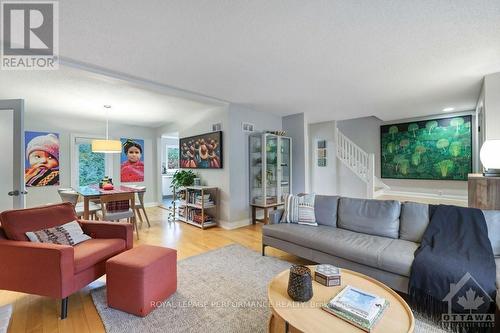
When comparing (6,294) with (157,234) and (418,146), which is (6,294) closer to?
(157,234)

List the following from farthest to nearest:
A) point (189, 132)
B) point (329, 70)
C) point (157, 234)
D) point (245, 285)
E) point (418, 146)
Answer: point (418, 146), point (189, 132), point (157, 234), point (329, 70), point (245, 285)

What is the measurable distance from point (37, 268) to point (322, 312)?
215 cm

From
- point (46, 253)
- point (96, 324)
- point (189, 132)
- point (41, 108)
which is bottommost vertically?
point (96, 324)

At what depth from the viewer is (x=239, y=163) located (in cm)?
450

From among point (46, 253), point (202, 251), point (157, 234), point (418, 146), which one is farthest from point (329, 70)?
point (418, 146)

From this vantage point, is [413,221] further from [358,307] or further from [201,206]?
[201,206]

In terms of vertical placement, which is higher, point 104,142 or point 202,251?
point 104,142

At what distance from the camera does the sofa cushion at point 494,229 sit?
194cm

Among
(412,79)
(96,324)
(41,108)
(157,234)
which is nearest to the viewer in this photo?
(96,324)

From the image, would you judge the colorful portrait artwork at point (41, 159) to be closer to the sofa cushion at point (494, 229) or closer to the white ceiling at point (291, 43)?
the white ceiling at point (291, 43)

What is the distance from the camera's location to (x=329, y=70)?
284 centimetres

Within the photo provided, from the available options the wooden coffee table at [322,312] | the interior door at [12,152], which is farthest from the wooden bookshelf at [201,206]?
the wooden coffee table at [322,312]

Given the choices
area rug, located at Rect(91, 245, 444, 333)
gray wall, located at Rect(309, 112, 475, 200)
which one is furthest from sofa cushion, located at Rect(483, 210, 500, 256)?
gray wall, located at Rect(309, 112, 475, 200)

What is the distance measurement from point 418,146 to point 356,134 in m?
1.59
